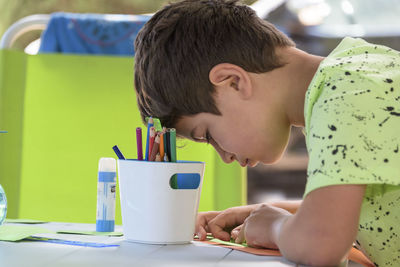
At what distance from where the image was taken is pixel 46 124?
1.66 metres

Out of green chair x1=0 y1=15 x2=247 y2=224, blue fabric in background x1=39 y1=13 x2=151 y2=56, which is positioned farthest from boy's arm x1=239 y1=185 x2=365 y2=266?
blue fabric in background x1=39 y1=13 x2=151 y2=56

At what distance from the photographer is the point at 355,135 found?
0.76 metres

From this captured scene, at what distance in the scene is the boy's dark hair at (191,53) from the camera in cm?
98

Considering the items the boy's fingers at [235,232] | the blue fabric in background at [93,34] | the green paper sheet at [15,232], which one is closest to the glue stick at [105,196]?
the green paper sheet at [15,232]

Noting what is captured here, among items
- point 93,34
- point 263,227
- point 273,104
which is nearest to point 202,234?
point 263,227

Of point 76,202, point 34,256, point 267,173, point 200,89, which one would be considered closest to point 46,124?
point 76,202

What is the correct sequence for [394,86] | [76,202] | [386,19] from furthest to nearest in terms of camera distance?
1. [386,19]
2. [76,202]
3. [394,86]

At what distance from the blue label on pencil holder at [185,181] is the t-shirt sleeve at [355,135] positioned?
0.20m

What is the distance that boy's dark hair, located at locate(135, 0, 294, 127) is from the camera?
0.98 meters

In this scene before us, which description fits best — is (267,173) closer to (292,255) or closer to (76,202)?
(76,202)

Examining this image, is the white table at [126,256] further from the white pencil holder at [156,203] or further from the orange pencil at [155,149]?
the orange pencil at [155,149]

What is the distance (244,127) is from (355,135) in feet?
0.84

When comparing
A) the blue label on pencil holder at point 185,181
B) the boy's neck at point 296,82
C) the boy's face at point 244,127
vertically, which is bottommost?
the blue label on pencil holder at point 185,181

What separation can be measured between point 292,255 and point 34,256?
331 millimetres
